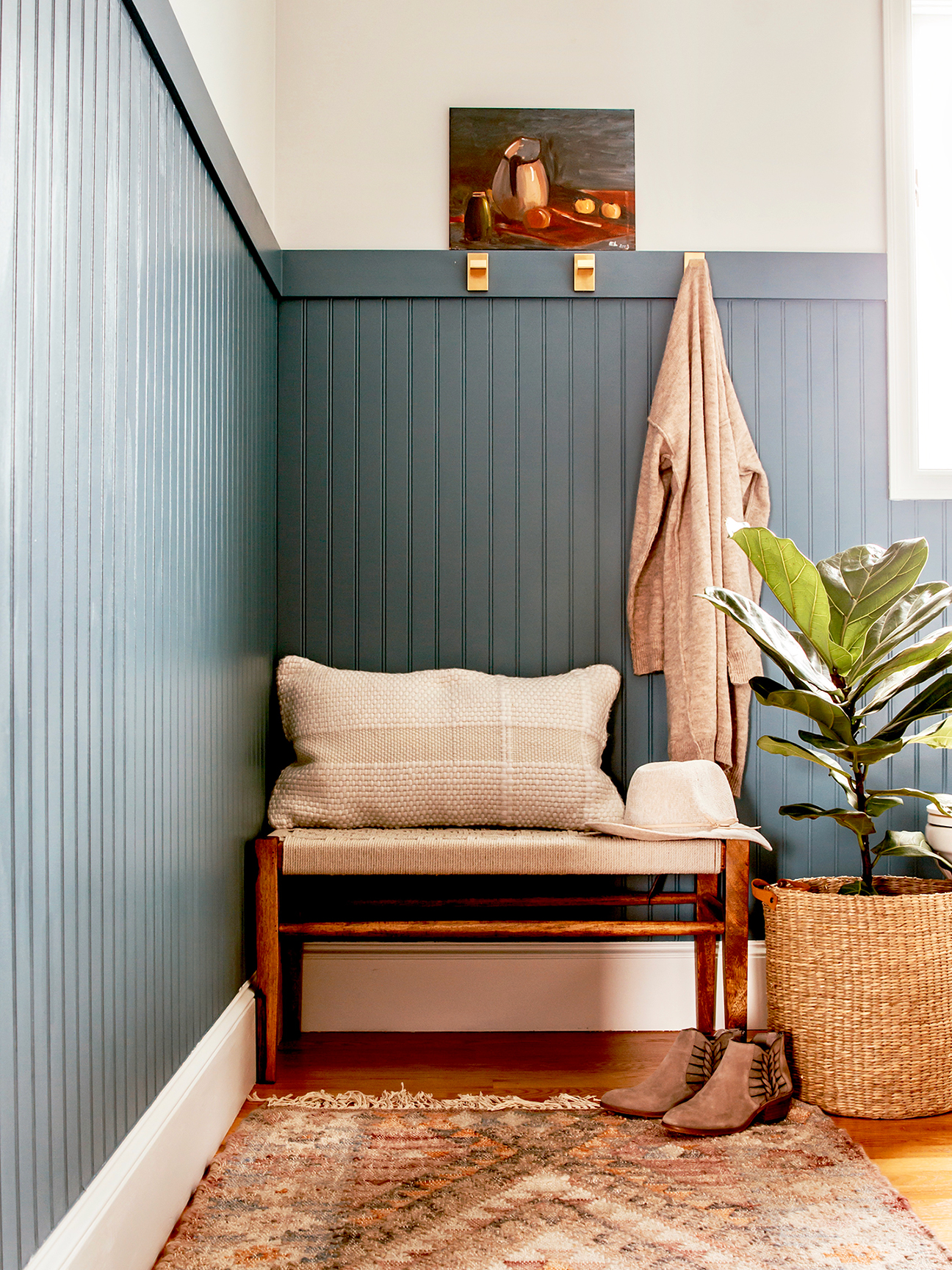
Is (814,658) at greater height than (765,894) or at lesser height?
greater

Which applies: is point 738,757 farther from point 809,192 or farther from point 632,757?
point 809,192

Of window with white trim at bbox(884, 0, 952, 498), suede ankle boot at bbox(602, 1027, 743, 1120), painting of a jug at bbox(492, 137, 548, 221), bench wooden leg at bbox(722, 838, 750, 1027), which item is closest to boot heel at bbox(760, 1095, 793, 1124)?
suede ankle boot at bbox(602, 1027, 743, 1120)

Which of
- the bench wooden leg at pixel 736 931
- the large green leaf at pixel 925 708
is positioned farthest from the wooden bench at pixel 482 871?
the large green leaf at pixel 925 708

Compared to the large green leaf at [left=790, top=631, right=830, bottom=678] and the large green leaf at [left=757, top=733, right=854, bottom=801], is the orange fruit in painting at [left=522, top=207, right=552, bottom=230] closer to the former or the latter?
the large green leaf at [left=790, top=631, right=830, bottom=678]

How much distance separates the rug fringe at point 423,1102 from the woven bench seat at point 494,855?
0.42m

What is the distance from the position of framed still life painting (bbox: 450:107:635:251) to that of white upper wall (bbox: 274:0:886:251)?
0.04 m

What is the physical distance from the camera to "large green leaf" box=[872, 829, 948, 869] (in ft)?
6.30

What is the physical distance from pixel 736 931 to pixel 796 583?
75 centimetres

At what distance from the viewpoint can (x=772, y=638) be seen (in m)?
1.81

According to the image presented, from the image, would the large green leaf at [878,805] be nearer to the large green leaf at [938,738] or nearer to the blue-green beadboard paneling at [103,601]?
the large green leaf at [938,738]

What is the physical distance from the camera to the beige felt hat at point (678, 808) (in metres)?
1.92

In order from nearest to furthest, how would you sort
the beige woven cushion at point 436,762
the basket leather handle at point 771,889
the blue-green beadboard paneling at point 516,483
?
the basket leather handle at point 771,889 < the beige woven cushion at point 436,762 < the blue-green beadboard paneling at point 516,483

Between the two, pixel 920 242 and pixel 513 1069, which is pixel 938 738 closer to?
pixel 513 1069

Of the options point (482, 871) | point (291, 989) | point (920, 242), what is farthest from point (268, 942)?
point (920, 242)
